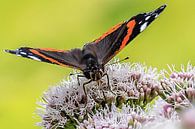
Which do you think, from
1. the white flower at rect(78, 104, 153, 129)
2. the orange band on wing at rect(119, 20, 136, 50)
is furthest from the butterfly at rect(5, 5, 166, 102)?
the white flower at rect(78, 104, 153, 129)

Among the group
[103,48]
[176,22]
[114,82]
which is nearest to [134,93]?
[114,82]

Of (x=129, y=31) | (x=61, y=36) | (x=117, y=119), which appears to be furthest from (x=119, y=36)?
(x=61, y=36)

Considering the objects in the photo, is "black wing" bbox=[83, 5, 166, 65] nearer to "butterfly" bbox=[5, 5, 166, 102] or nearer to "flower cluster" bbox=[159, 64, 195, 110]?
"butterfly" bbox=[5, 5, 166, 102]

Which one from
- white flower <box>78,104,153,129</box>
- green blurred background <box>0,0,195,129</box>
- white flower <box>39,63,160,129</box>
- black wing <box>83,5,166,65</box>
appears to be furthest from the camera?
green blurred background <box>0,0,195,129</box>

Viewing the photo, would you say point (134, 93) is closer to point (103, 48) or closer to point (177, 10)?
point (103, 48)

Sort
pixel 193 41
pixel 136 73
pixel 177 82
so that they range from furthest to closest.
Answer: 1. pixel 193 41
2. pixel 136 73
3. pixel 177 82

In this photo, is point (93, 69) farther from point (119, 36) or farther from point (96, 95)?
point (119, 36)

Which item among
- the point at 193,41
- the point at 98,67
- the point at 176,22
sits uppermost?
the point at 176,22
